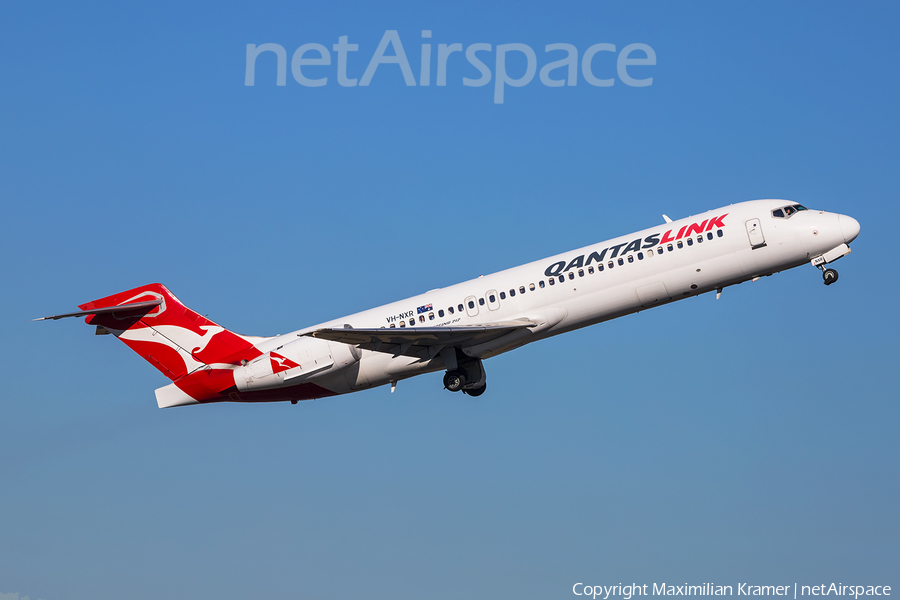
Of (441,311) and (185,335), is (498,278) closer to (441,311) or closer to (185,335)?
(441,311)

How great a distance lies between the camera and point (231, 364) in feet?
117

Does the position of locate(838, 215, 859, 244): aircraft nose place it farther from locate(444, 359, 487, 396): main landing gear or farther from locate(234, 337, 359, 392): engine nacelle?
locate(234, 337, 359, 392): engine nacelle

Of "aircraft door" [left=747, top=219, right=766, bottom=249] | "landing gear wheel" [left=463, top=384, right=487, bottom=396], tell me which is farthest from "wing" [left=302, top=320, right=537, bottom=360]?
"aircraft door" [left=747, top=219, right=766, bottom=249]

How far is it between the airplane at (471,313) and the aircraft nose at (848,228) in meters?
0.03

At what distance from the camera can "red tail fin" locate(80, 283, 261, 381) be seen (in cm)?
3625

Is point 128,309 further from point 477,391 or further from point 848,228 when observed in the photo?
point 848,228

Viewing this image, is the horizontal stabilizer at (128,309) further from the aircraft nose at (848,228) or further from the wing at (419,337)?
the aircraft nose at (848,228)

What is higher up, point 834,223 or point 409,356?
point 834,223

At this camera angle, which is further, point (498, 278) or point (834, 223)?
point (498, 278)

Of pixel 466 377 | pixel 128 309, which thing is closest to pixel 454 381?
pixel 466 377

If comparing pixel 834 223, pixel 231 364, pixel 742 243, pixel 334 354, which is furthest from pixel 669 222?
pixel 231 364

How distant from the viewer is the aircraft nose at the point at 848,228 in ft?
103

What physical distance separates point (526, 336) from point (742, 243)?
305 inches

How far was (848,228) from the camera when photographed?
3145 cm
